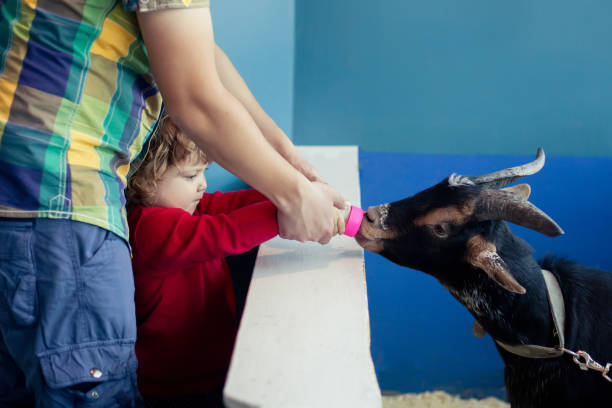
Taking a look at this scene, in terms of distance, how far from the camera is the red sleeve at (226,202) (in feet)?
5.98

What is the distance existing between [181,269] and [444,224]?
822 millimetres

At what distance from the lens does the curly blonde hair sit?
1.49 meters

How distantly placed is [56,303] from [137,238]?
0.47 metres

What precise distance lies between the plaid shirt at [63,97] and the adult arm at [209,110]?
0.04 m

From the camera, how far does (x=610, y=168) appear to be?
105 inches

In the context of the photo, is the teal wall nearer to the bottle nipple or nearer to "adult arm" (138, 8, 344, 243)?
the bottle nipple

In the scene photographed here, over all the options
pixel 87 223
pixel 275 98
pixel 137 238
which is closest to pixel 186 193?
pixel 137 238

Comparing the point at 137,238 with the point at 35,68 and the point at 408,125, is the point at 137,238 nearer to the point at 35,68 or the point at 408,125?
the point at 35,68

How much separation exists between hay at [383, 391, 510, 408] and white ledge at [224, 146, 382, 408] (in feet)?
5.13

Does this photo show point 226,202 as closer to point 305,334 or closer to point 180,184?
point 180,184

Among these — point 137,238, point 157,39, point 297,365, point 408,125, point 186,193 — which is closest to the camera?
point 157,39

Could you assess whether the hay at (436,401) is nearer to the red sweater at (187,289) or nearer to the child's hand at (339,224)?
the red sweater at (187,289)

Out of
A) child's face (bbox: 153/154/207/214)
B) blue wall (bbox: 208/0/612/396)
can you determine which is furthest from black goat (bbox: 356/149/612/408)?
blue wall (bbox: 208/0/612/396)

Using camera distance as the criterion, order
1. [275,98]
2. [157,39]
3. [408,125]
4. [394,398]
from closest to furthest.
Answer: [157,39] < [275,98] < [394,398] < [408,125]
